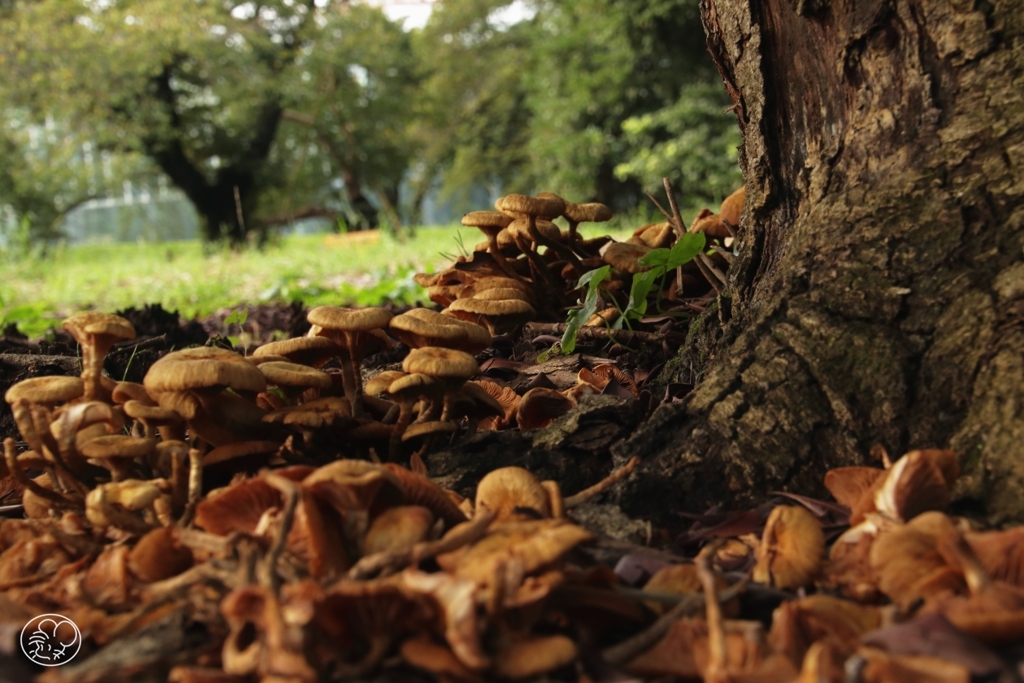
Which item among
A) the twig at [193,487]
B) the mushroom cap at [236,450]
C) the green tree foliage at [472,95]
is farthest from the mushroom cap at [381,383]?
the green tree foliage at [472,95]

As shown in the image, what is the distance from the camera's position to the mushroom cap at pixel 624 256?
2742 mm

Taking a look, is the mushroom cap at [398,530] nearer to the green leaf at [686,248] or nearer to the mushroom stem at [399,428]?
the mushroom stem at [399,428]

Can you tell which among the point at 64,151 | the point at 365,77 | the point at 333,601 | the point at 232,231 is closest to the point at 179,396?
the point at 333,601

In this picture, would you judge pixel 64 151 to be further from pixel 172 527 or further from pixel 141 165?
pixel 172 527

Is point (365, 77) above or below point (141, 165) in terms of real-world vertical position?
above

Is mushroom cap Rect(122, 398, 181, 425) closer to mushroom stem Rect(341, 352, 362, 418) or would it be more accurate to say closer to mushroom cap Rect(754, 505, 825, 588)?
mushroom stem Rect(341, 352, 362, 418)

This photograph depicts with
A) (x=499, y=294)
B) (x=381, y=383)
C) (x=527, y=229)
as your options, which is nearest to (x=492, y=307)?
(x=499, y=294)

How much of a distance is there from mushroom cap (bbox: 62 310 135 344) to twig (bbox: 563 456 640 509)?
933 millimetres

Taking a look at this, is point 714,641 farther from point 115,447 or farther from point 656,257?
point 656,257

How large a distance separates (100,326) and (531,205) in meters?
1.34

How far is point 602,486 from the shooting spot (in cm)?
164

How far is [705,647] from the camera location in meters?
1.16

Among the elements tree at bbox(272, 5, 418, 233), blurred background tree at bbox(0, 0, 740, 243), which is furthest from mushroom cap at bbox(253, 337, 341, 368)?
tree at bbox(272, 5, 418, 233)

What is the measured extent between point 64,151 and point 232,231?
5.47 metres
